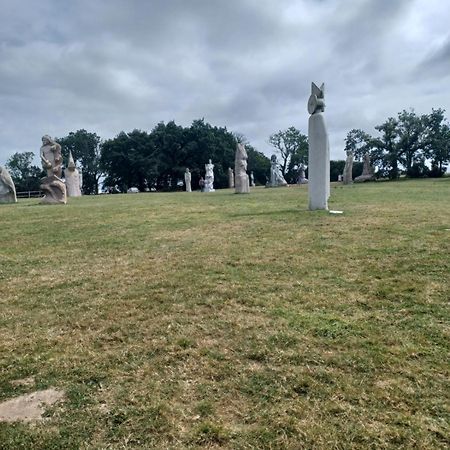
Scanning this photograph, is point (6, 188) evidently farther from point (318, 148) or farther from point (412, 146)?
point (412, 146)

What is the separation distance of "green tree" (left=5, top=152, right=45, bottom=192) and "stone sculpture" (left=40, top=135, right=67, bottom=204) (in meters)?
48.0

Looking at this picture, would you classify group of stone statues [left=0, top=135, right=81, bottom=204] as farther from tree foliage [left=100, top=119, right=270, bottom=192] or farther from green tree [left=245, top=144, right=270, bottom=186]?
green tree [left=245, top=144, right=270, bottom=186]

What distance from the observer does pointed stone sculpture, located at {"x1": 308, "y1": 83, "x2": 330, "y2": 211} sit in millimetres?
10281

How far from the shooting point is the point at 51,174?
61.0ft

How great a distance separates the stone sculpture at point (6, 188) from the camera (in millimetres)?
20547

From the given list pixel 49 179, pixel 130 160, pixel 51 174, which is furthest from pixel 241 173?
pixel 130 160

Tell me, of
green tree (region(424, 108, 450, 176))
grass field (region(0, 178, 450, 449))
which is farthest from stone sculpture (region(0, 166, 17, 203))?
green tree (region(424, 108, 450, 176))

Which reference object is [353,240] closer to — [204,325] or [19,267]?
[204,325]

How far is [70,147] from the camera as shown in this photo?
78750 mm

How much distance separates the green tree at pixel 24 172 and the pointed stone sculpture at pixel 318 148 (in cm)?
6187

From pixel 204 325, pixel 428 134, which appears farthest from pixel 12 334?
pixel 428 134

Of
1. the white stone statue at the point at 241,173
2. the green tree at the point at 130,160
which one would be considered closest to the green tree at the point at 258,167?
the green tree at the point at 130,160

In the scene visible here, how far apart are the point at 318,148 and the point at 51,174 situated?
45.1ft

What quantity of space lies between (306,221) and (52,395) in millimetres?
6943
